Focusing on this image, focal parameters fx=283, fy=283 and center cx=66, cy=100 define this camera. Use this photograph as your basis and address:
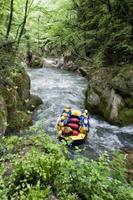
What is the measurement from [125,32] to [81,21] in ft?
13.0

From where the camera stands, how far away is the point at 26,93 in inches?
474

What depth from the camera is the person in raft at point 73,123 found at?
30.2 feet

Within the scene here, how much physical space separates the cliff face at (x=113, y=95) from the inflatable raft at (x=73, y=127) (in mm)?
1555

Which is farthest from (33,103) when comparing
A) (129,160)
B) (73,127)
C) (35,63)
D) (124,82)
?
(35,63)

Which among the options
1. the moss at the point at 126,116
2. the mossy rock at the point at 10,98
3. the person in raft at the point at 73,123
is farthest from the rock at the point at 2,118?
the moss at the point at 126,116

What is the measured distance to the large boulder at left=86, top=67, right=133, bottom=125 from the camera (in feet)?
34.5

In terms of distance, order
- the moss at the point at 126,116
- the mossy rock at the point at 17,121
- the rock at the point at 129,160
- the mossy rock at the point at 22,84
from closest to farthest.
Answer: the rock at the point at 129,160, the mossy rock at the point at 17,121, the moss at the point at 126,116, the mossy rock at the point at 22,84

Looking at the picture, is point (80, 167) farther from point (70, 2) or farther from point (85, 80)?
Answer: point (85, 80)

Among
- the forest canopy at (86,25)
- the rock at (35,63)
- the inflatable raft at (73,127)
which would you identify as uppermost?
the forest canopy at (86,25)

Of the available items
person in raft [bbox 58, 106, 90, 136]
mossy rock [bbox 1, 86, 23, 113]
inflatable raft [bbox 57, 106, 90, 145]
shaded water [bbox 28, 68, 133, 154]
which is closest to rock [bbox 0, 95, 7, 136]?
mossy rock [bbox 1, 86, 23, 113]

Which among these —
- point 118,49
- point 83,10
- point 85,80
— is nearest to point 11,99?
point 118,49

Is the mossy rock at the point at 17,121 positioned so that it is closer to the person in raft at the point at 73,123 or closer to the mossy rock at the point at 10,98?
the mossy rock at the point at 10,98

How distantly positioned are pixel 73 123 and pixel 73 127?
0.32 m

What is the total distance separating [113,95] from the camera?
433 inches
